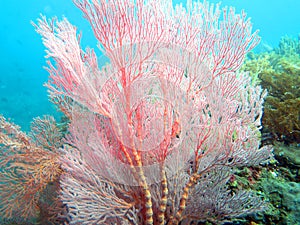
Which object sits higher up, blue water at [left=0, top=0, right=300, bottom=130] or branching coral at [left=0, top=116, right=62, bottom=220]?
blue water at [left=0, top=0, right=300, bottom=130]

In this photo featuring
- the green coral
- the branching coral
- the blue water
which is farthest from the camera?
the blue water

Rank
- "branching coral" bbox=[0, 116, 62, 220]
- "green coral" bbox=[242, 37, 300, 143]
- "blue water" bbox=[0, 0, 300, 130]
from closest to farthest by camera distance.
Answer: "branching coral" bbox=[0, 116, 62, 220] < "green coral" bbox=[242, 37, 300, 143] < "blue water" bbox=[0, 0, 300, 130]

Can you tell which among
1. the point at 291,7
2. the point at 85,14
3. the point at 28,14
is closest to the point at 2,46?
the point at 28,14

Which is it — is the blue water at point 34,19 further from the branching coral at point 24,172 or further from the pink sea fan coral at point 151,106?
the pink sea fan coral at point 151,106

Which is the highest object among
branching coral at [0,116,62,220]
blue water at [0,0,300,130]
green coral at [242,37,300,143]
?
blue water at [0,0,300,130]

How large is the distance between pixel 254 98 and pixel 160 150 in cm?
142

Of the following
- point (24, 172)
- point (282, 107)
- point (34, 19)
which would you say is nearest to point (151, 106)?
point (24, 172)

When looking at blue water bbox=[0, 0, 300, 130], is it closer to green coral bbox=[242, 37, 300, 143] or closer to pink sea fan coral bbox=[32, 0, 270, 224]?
green coral bbox=[242, 37, 300, 143]

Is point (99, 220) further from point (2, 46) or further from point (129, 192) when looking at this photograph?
point (2, 46)

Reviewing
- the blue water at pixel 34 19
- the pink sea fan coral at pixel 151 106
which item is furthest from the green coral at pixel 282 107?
the blue water at pixel 34 19

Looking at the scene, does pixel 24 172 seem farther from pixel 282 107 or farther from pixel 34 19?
pixel 34 19

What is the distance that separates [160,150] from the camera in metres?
2.54

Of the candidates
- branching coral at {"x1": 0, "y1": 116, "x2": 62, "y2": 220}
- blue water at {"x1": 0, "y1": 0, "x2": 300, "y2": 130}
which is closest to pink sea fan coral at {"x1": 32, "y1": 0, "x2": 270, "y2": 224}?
branching coral at {"x1": 0, "y1": 116, "x2": 62, "y2": 220}

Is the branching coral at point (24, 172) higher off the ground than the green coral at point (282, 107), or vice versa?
the green coral at point (282, 107)
